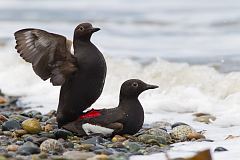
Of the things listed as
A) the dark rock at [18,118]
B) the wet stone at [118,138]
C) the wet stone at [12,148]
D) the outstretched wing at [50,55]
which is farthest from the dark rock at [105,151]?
the dark rock at [18,118]

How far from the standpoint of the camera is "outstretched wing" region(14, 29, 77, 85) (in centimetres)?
758

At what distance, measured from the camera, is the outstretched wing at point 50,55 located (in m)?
7.58

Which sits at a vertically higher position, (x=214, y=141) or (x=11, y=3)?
(x=11, y=3)

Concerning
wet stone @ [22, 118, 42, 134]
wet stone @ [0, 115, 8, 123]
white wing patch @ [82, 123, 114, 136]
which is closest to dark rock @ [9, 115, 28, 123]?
wet stone @ [0, 115, 8, 123]

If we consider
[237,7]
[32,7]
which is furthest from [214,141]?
[32,7]

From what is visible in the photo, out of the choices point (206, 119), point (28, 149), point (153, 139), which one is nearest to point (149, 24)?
point (206, 119)

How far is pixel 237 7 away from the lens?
21078 mm

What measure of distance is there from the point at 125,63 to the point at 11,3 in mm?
13254

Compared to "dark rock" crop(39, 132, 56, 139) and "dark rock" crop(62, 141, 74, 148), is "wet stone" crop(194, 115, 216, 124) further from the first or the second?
"dark rock" crop(62, 141, 74, 148)

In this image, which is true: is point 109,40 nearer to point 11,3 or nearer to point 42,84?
point 42,84

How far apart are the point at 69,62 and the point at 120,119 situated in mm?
695

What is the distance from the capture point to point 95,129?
7551 millimetres

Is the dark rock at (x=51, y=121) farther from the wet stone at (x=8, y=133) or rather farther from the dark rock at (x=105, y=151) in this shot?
the dark rock at (x=105, y=151)

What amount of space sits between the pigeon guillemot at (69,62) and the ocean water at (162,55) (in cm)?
107
